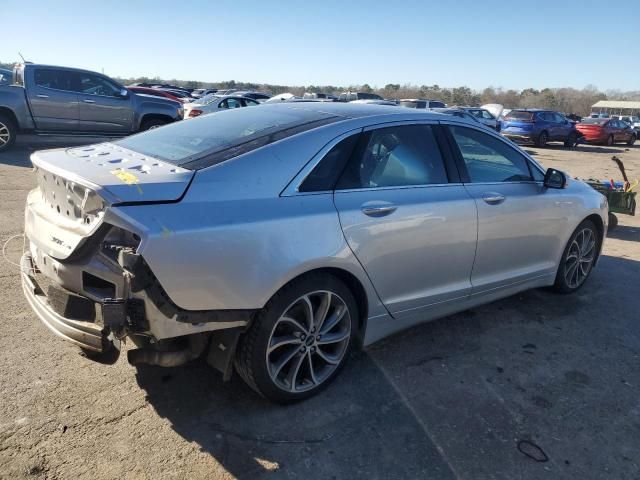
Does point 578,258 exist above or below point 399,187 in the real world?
below

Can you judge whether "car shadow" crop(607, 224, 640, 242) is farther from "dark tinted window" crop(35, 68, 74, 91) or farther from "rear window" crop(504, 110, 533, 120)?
Result: "rear window" crop(504, 110, 533, 120)

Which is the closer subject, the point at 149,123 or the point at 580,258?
the point at 580,258

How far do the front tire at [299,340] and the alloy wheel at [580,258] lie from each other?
264 cm

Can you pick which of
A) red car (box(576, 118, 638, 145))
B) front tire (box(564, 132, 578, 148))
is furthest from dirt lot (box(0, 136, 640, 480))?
red car (box(576, 118, 638, 145))

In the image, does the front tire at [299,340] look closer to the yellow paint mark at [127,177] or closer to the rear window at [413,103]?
the yellow paint mark at [127,177]

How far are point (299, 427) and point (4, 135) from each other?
37.8ft

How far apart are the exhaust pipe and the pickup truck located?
10.7 m

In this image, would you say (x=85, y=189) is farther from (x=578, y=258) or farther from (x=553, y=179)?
(x=578, y=258)

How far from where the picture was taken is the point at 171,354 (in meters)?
2.51

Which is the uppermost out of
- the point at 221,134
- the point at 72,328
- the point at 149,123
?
the point at 221,134

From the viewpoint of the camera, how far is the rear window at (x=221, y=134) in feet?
9.16

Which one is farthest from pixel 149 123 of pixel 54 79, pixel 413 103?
pixel 413 103

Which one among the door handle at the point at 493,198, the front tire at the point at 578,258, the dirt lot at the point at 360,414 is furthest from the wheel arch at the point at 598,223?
the door handle at the point at 493,198

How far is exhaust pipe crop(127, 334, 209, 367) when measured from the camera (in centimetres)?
250
